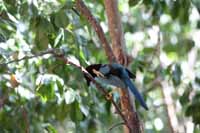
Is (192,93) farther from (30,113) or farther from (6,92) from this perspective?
(6,92)

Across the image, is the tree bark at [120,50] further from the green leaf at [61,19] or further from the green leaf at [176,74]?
the green leaf at [176,74]

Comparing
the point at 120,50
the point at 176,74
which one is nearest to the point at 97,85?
the point at 120,50

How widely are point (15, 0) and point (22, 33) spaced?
0.43 m

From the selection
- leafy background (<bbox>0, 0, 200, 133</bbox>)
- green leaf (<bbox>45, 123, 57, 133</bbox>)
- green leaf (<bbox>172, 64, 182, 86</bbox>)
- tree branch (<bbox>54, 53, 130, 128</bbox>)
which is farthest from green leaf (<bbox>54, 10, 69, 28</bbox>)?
green leaf (<bbox>172, 64, 182, 86</bbox>)

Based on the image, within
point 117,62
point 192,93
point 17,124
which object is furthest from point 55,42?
point 192,93

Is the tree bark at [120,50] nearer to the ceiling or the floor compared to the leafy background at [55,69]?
nearer to the floor

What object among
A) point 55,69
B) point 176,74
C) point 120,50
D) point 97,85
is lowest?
point 97,85

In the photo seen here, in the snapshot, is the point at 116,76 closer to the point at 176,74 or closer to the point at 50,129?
the point at 50,129

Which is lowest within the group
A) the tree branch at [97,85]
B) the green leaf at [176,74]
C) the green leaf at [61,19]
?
the tree branch at [97,85]

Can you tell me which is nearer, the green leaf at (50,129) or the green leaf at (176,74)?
the green leaf at (50,129)

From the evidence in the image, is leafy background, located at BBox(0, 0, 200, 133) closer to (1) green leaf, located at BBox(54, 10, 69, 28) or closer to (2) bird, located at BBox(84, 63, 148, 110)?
(1) green leaf, located at BBox(54, 10, 69, 28)

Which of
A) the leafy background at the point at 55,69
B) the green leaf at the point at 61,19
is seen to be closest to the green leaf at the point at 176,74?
the leafy background at the point at 55,69

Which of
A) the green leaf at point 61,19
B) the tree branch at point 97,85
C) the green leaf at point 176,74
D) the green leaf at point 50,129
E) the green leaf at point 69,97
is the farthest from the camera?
the green leaf at point 176,74

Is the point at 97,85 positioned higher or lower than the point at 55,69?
lower
